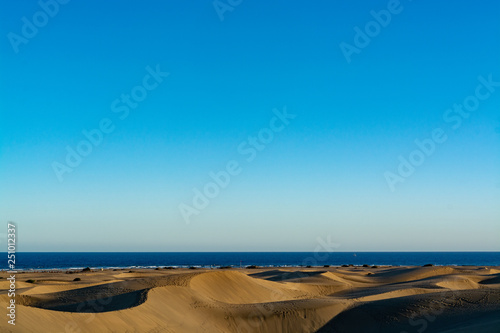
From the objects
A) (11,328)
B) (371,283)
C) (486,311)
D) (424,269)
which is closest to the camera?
(11,328)

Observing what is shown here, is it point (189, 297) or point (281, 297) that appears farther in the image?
point (281, 297)

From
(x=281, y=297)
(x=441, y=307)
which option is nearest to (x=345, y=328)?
(x=441, y=307)

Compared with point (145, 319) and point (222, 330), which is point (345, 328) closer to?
point (222, 330)

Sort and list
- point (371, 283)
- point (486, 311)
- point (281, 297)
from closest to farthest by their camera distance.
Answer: point (486, 311), point (281, 297), point (371, 283)

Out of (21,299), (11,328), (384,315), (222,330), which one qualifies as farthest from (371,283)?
(11,328)

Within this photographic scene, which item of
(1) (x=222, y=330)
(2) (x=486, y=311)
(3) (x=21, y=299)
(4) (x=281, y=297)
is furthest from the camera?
(4) (x=281, y=297)

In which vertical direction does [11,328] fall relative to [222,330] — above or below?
above

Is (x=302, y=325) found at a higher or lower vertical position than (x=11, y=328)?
lower

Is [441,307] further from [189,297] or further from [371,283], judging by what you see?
[371,283]

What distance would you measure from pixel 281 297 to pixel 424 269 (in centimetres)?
2127

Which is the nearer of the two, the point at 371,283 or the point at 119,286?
the point at 119,286

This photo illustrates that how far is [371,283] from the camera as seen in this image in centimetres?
3850

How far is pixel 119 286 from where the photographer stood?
2486 cm

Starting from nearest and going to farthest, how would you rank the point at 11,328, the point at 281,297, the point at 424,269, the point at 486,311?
the point at 11,328 → the point at 486,311 → the point at 281,297 → the point at 424,269
